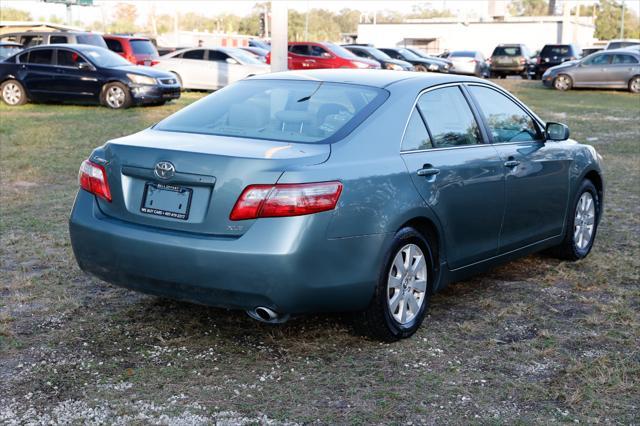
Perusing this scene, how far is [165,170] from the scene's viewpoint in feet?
14.1

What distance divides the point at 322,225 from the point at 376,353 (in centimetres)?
89

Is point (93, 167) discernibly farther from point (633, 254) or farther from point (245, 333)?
point (633, 254)

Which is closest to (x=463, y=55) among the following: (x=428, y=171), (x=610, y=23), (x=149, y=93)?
(x=149, y=93)

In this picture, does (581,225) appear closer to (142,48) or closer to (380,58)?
(142,48)

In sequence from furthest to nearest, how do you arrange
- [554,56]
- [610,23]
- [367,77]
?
[610,23]
[554,56]
[367,77]

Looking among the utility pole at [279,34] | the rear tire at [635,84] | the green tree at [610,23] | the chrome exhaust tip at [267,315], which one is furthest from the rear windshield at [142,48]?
the green tree at [610,23]

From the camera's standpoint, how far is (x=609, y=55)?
29.3 meters

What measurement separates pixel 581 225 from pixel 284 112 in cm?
Answer: 303

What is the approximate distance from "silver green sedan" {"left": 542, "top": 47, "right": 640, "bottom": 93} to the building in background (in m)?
31.4

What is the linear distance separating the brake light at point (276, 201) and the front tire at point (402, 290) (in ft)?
2.04

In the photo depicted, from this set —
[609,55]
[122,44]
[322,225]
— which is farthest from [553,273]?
[609,55]

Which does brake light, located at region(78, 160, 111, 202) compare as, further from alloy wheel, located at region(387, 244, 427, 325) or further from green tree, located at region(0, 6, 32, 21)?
green tree, located at region(0, 6, 32, 21)

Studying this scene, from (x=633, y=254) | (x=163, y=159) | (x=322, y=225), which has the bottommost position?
(x=633, y=254)

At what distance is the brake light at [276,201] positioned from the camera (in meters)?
4.11
